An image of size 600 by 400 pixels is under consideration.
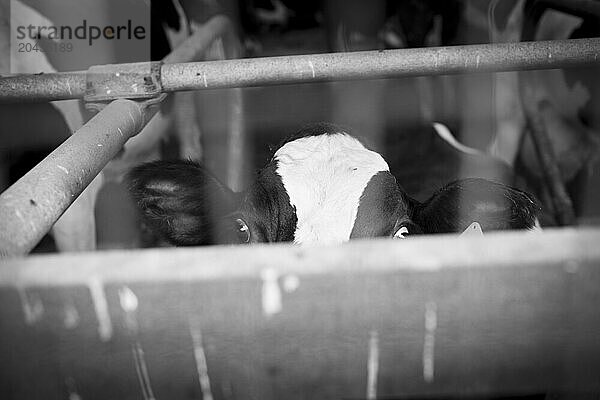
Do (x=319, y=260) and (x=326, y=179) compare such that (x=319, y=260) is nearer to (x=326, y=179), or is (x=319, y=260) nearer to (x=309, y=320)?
(x=309, y=320)

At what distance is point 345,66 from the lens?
1.13m

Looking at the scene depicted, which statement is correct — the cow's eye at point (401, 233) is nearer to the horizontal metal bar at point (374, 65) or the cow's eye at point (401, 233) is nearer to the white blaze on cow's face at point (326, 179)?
the white blaze on cow's face at point (326, 179)

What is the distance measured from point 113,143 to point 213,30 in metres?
1.09

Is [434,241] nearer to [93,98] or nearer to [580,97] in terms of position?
[93,98]

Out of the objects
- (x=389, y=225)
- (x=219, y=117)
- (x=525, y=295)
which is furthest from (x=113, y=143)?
(x=219, y=117)

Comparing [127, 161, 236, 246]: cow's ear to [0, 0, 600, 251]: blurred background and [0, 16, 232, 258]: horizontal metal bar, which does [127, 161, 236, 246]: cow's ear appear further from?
[0, 0, 600, 251]: blurred background

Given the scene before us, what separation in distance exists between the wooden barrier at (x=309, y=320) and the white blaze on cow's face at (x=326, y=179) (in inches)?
25.1

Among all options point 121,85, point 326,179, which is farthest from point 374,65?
point 121,85

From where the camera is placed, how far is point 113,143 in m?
0.91

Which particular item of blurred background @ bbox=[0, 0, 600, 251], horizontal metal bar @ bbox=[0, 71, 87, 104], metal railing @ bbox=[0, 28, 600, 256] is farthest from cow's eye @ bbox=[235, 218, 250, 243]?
blurred background @ bbox=[0, 0, 600, 251]

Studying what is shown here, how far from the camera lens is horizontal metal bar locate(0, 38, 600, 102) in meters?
1.11

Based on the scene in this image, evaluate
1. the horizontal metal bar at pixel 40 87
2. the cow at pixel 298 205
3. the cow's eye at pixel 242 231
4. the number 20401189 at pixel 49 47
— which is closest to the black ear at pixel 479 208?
the cow at pixel 298 205

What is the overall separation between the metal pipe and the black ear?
21.3 inches

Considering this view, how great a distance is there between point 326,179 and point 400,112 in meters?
1.20
